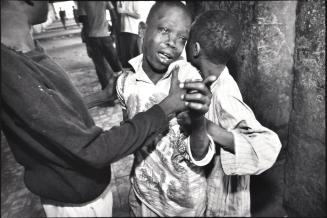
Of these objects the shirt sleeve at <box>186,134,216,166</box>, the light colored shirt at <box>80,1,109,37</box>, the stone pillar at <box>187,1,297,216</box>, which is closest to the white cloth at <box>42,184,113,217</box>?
the shirt sleeve at <box>186,134,216,166</box>

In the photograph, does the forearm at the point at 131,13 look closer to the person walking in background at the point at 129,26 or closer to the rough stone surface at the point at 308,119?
the person walking in background at the point at 129,26

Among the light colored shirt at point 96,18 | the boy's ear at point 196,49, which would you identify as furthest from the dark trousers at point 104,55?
the boy's ear at point 196,49

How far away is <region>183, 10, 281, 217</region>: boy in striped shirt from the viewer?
1.13 metres

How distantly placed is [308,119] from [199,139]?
1.09 m

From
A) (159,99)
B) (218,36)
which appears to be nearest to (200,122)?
(159,99)

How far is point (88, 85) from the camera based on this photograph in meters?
5.77

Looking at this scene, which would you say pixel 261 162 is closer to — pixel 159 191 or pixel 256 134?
pixel 256 134

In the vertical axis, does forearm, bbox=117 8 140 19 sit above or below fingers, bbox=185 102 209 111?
above

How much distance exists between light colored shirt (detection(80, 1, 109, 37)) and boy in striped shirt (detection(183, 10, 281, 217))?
335 centimetres

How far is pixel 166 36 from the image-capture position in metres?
1.28

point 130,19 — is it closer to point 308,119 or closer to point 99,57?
point 99,57

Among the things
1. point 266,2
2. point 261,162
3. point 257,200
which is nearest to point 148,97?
point 261,162

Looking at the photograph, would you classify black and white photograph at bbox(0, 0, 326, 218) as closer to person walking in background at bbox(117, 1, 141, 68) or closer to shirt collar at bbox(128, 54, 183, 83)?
shirt collar at bbox(128, 54, 183, 83)

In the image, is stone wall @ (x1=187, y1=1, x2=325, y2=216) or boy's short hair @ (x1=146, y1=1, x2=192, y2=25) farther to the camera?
stone wall @ (x1=187, y1=1, x2=325, y2=216)
